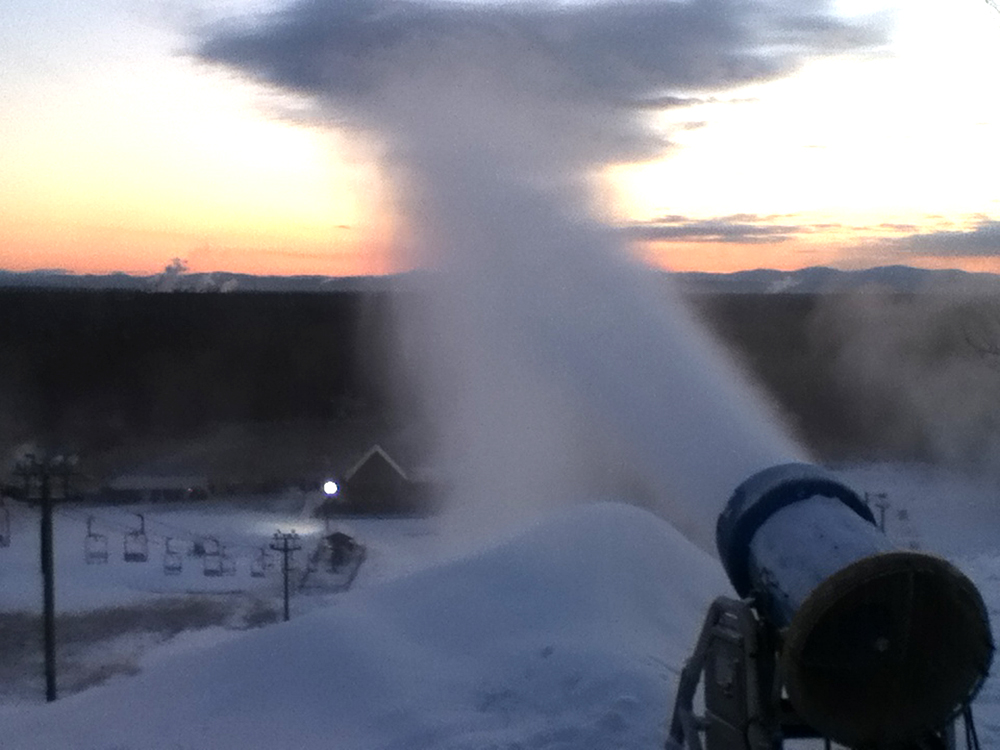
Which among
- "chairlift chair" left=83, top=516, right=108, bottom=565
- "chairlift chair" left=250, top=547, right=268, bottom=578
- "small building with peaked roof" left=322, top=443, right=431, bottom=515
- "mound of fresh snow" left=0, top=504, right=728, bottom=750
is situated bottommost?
"chairlift chair" left=83, top=516, right=108, bottom=565

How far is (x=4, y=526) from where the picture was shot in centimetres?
2797

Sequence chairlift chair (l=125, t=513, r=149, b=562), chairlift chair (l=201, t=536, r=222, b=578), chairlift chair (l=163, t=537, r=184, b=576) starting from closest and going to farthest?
1. chairlift chair (l=201, t=536, r=222, b=578)
2. chairlift chair (l=163, t=537, r=184, b=576)
3. chairlift chair (l=125, t=513, r=149, b=562)

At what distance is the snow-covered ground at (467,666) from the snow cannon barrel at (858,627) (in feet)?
6.63

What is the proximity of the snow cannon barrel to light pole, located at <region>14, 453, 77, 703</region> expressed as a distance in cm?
1138

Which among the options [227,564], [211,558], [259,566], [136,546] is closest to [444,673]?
[259,566]

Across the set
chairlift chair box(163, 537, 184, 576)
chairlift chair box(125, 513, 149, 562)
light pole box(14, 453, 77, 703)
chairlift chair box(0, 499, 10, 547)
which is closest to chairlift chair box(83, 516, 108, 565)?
chairlift chair box(125, 513, 149, 562)

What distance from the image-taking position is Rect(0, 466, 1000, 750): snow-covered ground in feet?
21.5

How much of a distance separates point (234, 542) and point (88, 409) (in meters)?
23.0

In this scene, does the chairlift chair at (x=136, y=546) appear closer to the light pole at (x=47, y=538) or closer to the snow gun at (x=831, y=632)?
the light pole at (x=47, y=538)

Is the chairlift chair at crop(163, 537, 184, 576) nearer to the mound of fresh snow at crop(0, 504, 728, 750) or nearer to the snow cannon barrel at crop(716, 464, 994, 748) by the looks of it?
the mound of fresh snow at crop(0, 504, 728, 750)

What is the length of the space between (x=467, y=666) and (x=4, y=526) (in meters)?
24.8

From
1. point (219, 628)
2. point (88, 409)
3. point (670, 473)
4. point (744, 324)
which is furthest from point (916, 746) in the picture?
point (744, 324)

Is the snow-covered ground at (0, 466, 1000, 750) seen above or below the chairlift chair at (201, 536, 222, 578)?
above

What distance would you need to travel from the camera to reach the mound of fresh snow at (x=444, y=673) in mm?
6535
